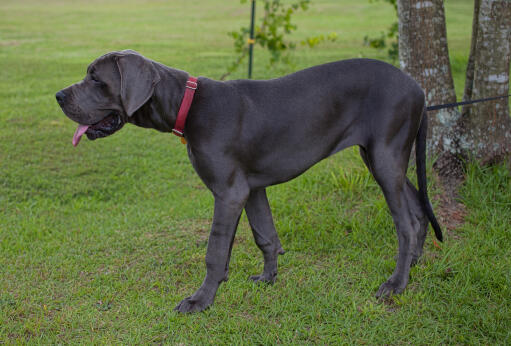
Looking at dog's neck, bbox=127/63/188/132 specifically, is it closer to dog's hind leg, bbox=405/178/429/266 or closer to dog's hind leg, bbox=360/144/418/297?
dog's hind leg, bbox=360/144/418/297

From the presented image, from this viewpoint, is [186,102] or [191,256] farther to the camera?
[191,256]

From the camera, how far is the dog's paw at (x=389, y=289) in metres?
3.31

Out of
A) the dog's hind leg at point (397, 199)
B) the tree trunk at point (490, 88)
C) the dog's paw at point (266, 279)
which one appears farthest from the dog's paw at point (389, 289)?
the tree trunk at point (490, 88)

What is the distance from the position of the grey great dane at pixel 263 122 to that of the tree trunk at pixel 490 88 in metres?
1.42

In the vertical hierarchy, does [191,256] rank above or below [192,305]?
below

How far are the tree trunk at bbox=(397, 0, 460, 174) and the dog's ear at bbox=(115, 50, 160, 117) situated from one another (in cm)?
272

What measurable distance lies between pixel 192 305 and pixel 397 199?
1494 millimetres

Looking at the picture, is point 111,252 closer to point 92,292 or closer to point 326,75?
point 92,292

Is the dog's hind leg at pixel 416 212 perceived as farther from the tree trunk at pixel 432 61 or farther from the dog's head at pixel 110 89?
the dog's head at pixel 110 89

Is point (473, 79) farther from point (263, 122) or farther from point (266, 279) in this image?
point (266, 279)

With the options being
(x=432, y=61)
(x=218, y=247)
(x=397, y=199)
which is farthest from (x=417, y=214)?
(x=432, y=61)

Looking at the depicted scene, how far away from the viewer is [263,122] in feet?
10.1

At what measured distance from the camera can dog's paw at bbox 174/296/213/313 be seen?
3186 mm

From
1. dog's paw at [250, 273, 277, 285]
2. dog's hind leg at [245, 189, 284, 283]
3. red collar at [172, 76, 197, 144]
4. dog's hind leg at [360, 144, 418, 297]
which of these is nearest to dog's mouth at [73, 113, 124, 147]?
red collar at [172, 76, 197, 144]
